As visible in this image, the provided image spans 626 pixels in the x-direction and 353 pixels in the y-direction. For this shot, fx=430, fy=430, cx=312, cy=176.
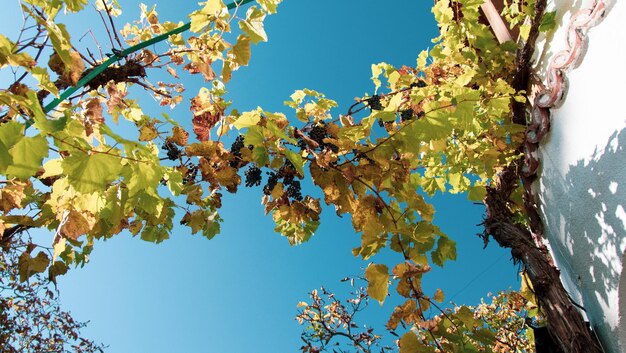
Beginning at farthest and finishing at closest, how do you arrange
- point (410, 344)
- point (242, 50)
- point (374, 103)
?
point (374, 103) < point (242, 50) < point (410, 344)

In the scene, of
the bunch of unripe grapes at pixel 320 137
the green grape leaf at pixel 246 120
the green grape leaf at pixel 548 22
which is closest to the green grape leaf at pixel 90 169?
the green grape leaf at pixel 246 120

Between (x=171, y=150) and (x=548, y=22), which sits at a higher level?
(x=548, y=22)

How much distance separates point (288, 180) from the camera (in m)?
1.62

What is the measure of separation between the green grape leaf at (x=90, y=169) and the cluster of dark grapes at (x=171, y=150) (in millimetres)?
669

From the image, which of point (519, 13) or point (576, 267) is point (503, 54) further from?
point (576, 267)

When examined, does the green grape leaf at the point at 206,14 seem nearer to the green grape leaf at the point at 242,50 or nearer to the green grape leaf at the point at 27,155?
the green grape leaf at the point at 242,50

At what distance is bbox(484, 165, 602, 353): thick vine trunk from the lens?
1877 millimetres

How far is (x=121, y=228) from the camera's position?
69.9 inches

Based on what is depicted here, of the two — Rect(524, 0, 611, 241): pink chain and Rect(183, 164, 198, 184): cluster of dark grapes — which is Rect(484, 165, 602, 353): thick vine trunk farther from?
Rect(183, 164, 198, 184): cluster of dark grapes

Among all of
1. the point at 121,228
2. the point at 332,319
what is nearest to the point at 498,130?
the point at 121,228

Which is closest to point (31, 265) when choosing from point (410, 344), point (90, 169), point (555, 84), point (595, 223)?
point (90, 169)

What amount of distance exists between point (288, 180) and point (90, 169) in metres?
0.74

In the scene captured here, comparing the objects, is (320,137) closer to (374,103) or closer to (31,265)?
(374,103)

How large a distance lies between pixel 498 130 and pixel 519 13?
75 centimetres
